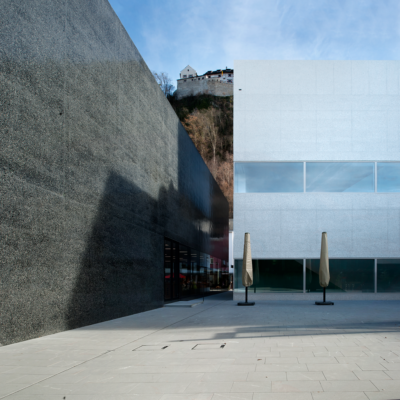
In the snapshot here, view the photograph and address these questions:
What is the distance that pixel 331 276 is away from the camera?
16.5m

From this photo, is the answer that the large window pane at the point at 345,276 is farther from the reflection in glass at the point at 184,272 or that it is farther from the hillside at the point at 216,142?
the hillside at the point at 216,142

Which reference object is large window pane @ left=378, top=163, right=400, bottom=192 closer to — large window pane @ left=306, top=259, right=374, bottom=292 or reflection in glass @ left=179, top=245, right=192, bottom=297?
large window pane @ left=306, top=259, right=374, bottom=292

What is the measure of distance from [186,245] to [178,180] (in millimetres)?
3098

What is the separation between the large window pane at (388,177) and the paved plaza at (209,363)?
9.81 m

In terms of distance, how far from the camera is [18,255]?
241 inches

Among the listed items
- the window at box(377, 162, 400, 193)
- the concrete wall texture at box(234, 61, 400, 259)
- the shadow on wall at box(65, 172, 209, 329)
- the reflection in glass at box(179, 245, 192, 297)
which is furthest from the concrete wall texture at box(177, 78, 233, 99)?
the shadow on wall at box(65, 172, 209, 329)

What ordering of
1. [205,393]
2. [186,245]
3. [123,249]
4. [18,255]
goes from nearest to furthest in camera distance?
[205,393] < [18,255] < [123,249] < [186,245]

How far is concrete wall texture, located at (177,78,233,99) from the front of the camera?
79.9 metres

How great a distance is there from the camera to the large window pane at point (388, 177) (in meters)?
16.8

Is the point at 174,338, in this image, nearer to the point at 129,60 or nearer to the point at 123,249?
the point at 123,249

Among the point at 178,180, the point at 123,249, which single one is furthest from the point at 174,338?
the point at 178,180

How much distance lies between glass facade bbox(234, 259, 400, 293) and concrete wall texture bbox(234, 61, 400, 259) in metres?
0.32

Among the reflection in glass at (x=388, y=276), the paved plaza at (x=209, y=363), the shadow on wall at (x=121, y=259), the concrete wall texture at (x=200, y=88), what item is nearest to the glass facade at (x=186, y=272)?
the shadow on wall at (x=121, y=259)

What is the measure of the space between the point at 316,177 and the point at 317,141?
1.48 metres
